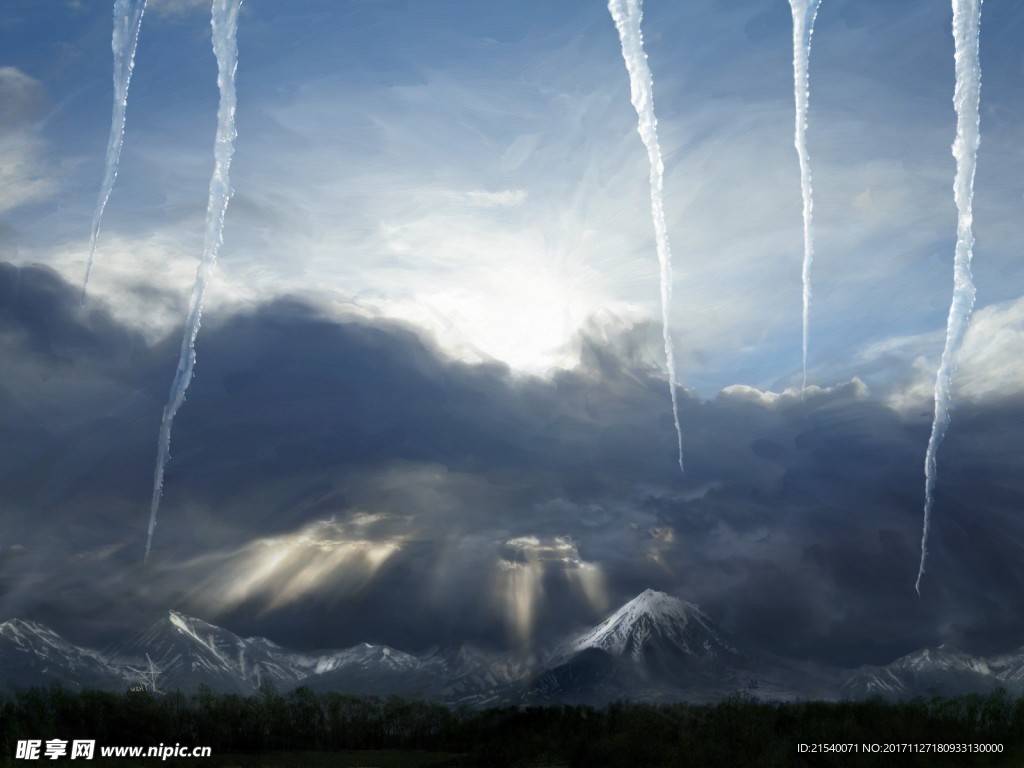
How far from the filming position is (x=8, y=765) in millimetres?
195500

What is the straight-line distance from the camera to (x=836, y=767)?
654 feet

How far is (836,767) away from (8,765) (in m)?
185
